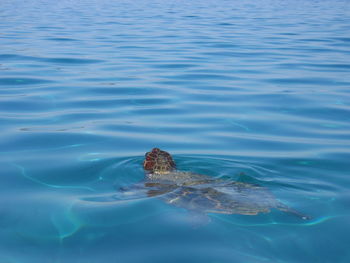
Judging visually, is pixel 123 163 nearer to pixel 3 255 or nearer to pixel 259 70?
pixel 3 255

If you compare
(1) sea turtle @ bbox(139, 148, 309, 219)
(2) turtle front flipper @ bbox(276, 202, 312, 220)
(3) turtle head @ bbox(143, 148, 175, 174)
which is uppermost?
(3) turtle head @ bbox(143, 148, 175, 174)

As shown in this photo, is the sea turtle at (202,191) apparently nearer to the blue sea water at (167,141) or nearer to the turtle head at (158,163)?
the turtle head at (158,163)

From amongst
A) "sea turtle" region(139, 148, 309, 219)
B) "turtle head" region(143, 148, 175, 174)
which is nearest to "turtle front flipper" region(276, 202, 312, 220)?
"sea turtle" region(139, 148, 309, 219)

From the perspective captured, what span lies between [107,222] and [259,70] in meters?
9.59

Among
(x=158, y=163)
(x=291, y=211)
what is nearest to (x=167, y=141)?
(x=158, y=163)

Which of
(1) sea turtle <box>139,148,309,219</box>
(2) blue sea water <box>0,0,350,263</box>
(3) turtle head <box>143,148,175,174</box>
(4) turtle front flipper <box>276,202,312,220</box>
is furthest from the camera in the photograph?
(3) turtle head <box>143,148,175,174</box>

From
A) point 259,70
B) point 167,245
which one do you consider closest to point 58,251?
point 167,245

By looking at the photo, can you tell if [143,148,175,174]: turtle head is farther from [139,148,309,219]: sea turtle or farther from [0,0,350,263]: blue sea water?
[0,0,350,263]: blue sea water

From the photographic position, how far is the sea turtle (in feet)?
17.7

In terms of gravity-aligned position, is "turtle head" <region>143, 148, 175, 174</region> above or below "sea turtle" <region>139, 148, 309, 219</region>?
above

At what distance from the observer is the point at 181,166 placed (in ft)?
23.0

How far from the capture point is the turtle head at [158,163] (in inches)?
256

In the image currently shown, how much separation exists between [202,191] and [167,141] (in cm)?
241

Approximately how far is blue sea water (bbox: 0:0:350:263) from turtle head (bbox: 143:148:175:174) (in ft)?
0.80
